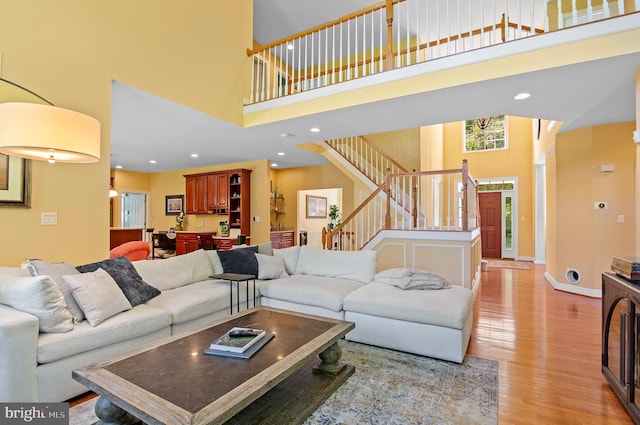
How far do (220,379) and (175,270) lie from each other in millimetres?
2312

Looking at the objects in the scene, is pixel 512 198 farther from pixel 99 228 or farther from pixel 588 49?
pixel 99 228

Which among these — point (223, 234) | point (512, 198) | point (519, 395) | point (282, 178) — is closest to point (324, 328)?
point (519, 395)

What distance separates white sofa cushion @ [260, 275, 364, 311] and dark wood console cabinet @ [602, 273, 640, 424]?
6.80ft

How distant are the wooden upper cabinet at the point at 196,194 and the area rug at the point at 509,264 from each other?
7.54 m

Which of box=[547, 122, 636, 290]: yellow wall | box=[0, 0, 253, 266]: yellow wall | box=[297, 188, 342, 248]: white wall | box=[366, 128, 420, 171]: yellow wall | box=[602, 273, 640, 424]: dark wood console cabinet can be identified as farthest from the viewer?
box=[297, 188, 342, 248]: white wall

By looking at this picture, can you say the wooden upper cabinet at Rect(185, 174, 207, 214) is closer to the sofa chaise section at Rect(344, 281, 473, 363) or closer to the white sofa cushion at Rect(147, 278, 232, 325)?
the white sofa cushion at Rect(147, 278, 232, 325)

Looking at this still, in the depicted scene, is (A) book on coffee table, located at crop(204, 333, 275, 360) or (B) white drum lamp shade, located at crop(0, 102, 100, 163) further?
(B) white drum lamp shade, located at crop(0, 102, 100, 163)

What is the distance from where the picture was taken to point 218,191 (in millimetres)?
8047

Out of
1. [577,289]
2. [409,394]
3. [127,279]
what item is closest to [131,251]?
[127,279]

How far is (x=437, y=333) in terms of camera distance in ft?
8.75

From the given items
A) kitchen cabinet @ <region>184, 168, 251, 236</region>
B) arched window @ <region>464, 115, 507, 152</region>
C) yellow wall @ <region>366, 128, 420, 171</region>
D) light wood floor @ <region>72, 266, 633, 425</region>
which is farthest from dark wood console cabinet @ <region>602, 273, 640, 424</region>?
arched window @ <region>464, 115, 507, 152</region>

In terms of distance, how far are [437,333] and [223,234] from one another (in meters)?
6.16

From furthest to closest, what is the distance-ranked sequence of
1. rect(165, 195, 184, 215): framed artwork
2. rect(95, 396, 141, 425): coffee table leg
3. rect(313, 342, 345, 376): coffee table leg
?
rect(165, 195, 184, 215): framed artwork, rect(313, 342, 345, 376): coffee table leg, rect(95, 396, 141, 425): coffee table leg

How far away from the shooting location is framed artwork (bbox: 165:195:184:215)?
926cm
